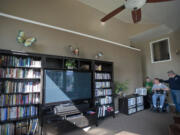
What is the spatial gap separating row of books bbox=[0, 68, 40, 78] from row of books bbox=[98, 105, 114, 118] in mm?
2006

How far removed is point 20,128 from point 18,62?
4.41 feet

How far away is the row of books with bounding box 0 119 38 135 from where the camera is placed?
2.07 m

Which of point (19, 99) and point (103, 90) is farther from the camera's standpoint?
point (103, 90)

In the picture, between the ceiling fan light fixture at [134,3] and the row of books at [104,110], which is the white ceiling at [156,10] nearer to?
the ceiling fan light fixture at [134,3]

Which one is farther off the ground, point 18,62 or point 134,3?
point 134,3

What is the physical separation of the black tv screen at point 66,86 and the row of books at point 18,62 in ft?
1.05

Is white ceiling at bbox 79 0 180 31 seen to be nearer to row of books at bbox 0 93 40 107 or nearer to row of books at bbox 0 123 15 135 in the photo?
row of books at bbox 0 93 40 107

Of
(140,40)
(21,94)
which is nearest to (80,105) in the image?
(21,94)

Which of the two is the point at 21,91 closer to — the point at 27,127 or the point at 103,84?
the point at 27,127

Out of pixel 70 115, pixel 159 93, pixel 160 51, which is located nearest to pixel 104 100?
pixel 70 115

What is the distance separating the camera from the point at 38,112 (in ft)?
7.70

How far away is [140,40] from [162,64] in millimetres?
1608

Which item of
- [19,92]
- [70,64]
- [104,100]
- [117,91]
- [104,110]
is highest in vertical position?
[70,64]

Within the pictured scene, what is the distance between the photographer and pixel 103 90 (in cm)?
347
